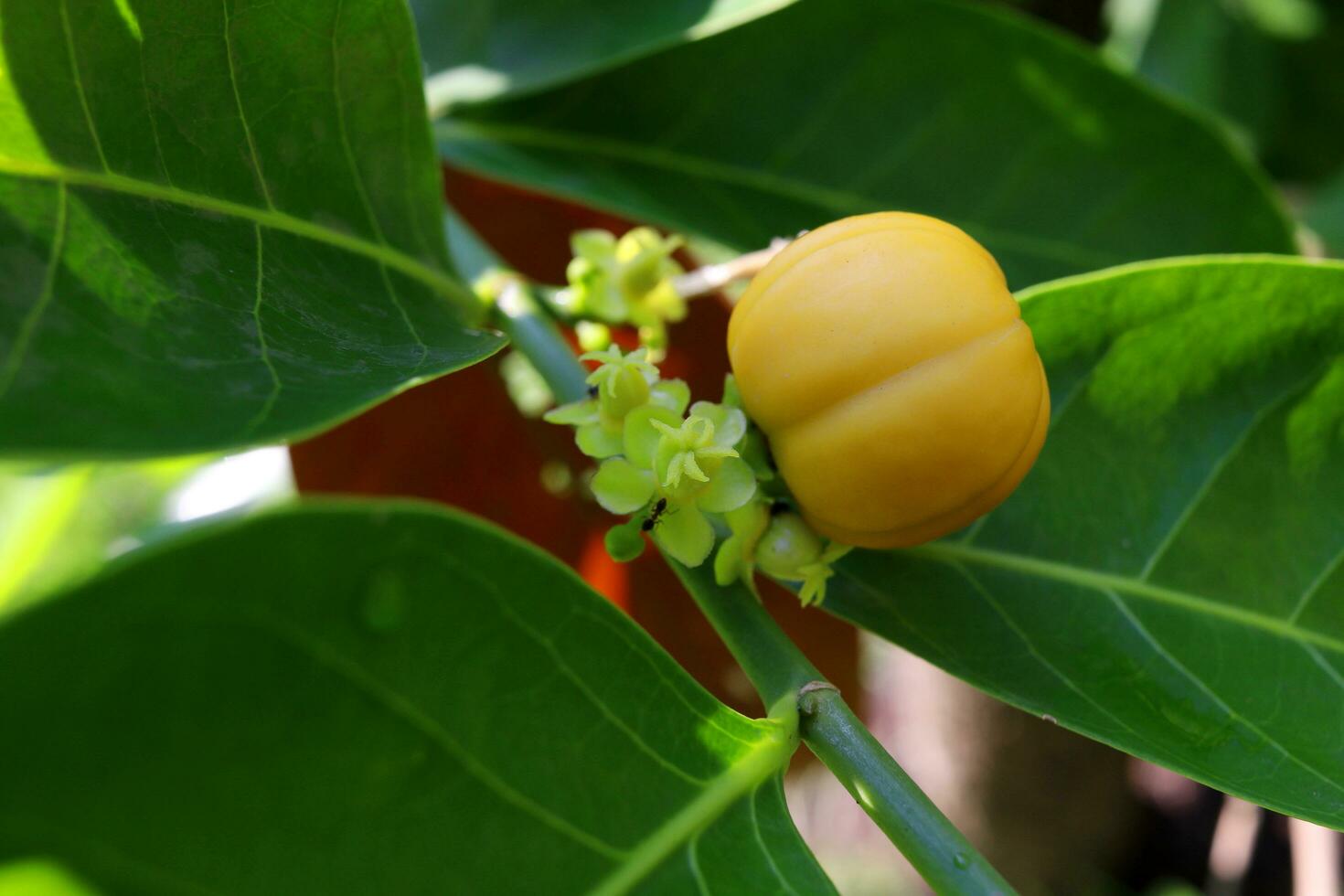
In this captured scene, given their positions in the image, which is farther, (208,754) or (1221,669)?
(1221,669)

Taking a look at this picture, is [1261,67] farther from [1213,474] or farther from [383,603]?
[383,603]

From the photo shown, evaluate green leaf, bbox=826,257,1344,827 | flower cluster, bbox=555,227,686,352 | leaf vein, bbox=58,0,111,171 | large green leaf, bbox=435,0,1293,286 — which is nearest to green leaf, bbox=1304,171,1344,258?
large green leaf, bbox=435,0,1293,286

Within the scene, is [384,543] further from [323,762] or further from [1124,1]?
[1124,1]

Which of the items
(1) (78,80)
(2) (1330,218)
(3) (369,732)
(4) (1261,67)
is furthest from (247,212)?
(4) (1261,67)

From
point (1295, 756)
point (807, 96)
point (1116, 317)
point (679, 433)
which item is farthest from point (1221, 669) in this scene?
point (807, 96)

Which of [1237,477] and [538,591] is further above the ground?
[538,591]

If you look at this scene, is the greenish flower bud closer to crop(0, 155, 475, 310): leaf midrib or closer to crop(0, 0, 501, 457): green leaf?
crop(0, 0, 501, 457): green leaf
